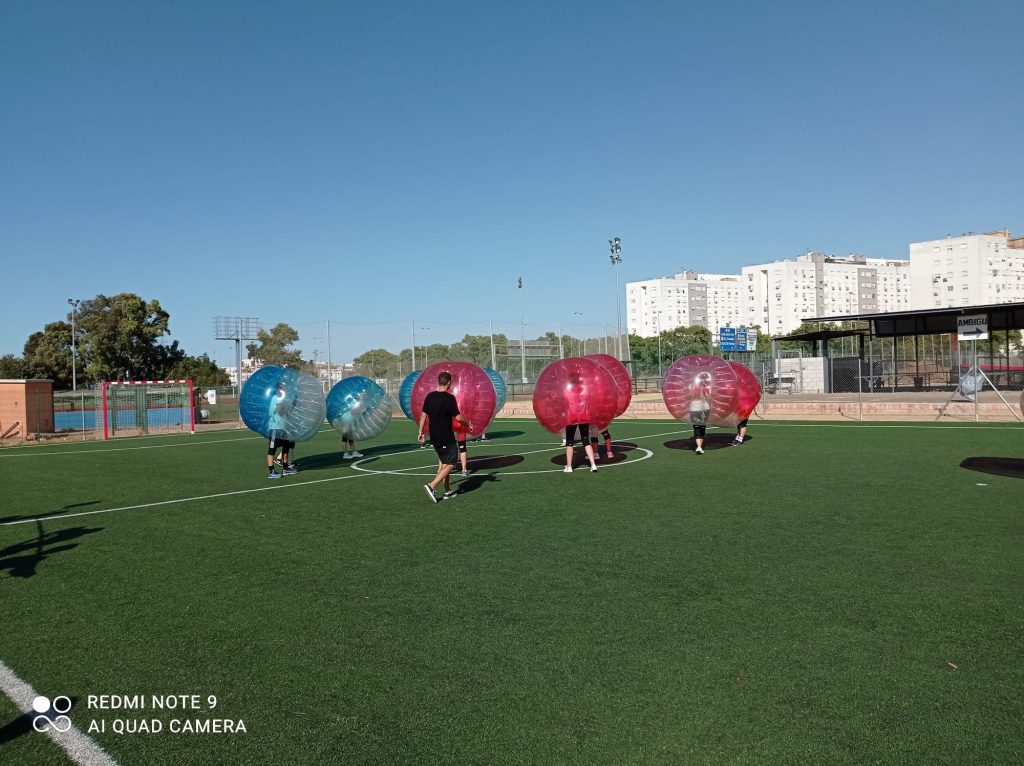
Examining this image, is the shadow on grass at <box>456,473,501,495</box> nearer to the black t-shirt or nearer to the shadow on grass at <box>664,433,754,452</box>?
the black t-shirt

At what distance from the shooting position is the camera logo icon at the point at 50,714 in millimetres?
4258

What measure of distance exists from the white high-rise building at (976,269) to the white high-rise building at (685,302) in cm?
5356

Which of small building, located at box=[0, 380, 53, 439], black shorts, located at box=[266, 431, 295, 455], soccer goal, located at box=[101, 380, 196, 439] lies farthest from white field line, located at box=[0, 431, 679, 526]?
small building, located at box=[0, 380, 53, 439]

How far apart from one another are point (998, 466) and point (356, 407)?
41.4ft

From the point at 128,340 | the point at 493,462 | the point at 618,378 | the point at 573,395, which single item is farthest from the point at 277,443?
the point at 128,340

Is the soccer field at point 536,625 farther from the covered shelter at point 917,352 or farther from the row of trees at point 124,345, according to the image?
the row of trees at point 124,345

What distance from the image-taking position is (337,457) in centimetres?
1858

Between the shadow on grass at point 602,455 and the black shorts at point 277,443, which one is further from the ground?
the black shorts at point 277,443

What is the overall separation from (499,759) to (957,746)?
7.69 feet

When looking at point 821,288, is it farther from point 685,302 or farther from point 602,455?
point 602,455

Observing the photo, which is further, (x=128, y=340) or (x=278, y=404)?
(x=128, y=340)

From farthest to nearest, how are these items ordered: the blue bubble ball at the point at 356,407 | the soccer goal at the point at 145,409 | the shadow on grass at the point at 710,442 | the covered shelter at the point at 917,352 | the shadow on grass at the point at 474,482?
1. the covered shelter at the point at 917,352
2. the soccer goal at the point at 145,409
3. the shadow on grass at the point at 710,442
4. the blue bubble ball at the point at 356,407
5. the shadow on grass at the point at 474,482

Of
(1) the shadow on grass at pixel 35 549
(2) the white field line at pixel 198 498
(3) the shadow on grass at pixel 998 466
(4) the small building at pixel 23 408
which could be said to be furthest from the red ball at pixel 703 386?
(4) the small building at pixel 23 408

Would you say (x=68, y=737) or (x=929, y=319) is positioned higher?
(x=929, y=319)
